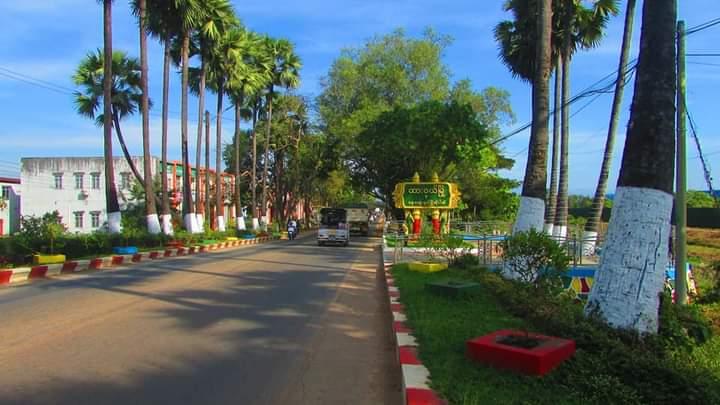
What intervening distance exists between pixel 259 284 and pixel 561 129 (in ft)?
48.8

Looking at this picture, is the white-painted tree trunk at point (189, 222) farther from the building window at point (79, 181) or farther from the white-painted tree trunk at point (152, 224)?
the building window at point (79, 181)

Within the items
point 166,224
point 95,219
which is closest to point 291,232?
point 166,224

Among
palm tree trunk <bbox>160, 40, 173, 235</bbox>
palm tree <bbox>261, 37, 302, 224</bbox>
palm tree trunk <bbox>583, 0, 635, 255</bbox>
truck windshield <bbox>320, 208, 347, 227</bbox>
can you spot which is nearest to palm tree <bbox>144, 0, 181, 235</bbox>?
palm tree trunk <bbox>160, 40, 173, 235</bbox>

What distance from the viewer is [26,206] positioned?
159 ft

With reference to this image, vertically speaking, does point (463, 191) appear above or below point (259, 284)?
above

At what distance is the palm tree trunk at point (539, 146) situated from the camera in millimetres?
10836

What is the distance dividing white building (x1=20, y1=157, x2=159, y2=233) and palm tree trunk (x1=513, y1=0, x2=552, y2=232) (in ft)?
139

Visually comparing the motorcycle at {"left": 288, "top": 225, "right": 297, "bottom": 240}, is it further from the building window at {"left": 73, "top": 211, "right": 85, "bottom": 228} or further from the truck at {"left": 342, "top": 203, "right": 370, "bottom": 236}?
the building window at {"left": 73, "top": 211, "right": 85, "bottom": 228}

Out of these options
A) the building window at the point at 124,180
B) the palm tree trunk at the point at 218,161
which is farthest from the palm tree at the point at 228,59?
the building window at the point at 124,180

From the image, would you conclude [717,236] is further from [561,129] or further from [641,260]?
[641,260]

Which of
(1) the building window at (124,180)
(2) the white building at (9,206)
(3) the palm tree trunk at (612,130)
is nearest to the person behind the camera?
(3) the palm tree trunk at (612,130)

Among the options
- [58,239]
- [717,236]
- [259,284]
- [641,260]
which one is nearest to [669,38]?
[641,260]

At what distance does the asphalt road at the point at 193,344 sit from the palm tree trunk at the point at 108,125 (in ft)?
31.9

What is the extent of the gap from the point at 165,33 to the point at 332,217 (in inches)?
536
